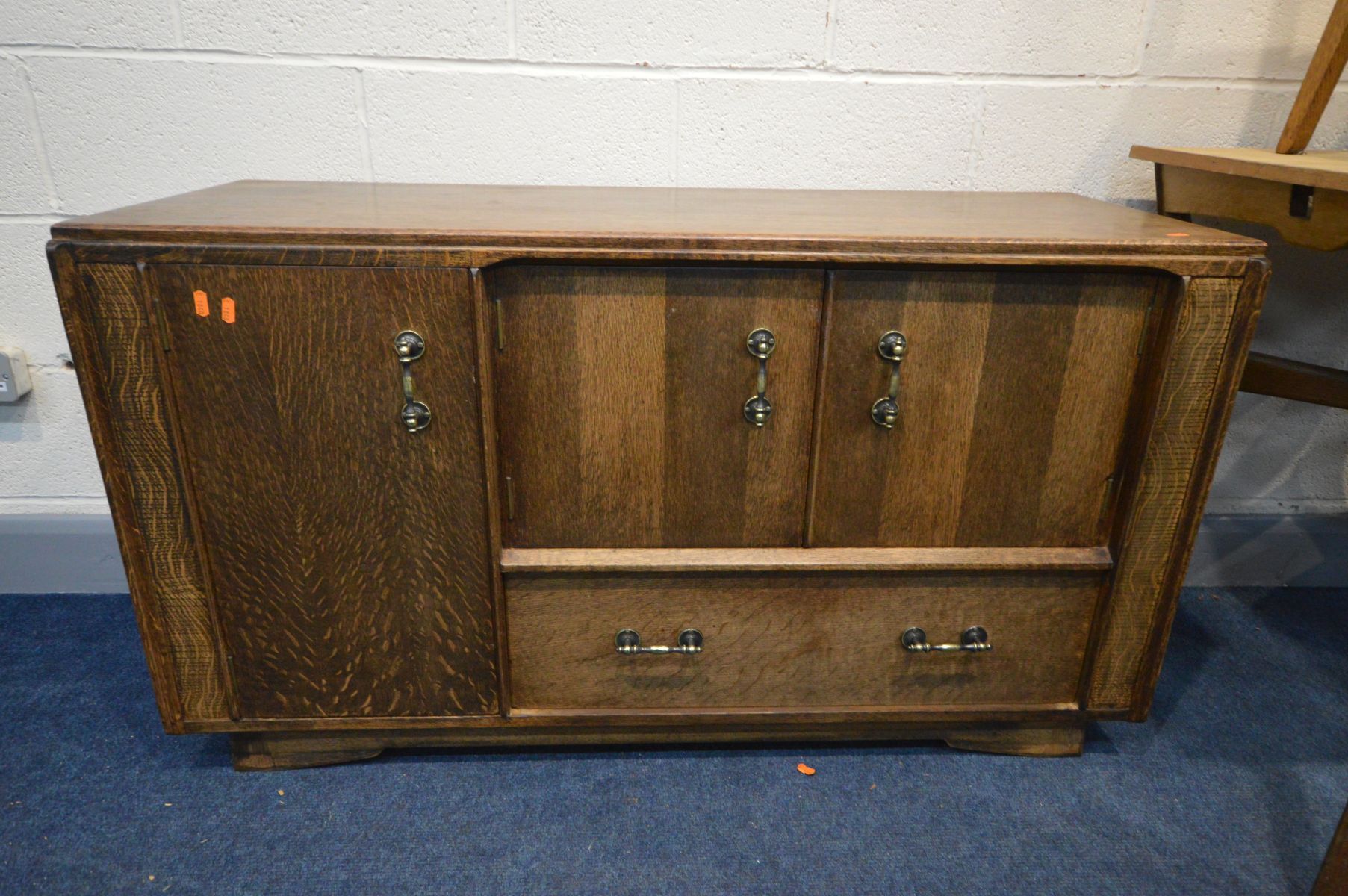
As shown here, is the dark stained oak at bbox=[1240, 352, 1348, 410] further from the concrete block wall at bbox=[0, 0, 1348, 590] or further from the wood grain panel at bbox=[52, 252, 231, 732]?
the wood grain panel at bbox=[52, 252, 231, 732]

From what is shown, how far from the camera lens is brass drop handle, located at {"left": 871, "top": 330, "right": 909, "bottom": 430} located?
887mm

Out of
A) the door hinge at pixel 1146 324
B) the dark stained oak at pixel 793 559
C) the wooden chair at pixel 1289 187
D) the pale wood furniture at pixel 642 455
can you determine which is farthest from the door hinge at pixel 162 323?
the wooden chair at pixel 1289 187

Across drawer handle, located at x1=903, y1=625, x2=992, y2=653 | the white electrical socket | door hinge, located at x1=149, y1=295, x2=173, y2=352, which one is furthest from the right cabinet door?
the white electrical socket

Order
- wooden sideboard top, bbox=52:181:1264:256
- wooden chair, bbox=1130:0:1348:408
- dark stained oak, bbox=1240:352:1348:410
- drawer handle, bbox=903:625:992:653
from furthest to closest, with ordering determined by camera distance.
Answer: dark stained oak, bbox=1240:352:1348:410
drawer handle, bbox=903:625:992:653
wooden chair, bbox=1130:0:1348:408
wooden sideboard top, bbox=52:181:1264:256

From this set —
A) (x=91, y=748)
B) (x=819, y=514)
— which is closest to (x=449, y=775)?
(x=91, y=748)

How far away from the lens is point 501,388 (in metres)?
0.89

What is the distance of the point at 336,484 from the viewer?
0.90m

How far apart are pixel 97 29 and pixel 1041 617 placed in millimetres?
1457

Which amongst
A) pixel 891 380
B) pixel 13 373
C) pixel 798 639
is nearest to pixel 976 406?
pixel 891 380

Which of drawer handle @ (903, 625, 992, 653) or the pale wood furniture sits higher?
the pale wood furniture

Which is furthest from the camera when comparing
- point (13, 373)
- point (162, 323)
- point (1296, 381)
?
point (13, 373)

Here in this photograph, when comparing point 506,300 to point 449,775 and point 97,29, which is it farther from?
point 97,29

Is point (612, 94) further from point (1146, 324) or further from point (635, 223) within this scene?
point (1146, 324)

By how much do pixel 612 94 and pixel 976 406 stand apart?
69 cm
